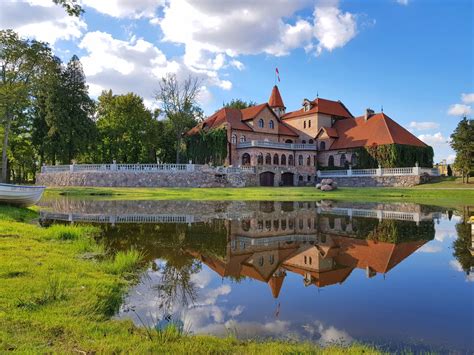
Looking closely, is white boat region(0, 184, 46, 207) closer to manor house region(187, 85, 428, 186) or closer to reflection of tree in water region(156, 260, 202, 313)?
reflection of tree in water region(156, 260, 202, 313)

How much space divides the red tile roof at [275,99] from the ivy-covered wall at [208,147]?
58.3 ft

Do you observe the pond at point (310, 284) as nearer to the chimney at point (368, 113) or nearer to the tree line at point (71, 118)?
the tree line at point (71, 118)

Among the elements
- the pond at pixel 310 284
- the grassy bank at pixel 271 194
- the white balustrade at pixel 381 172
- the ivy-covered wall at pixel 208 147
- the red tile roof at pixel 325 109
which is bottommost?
the pond at pixel 310 284

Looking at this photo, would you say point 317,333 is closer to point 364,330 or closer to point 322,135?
point 364,330

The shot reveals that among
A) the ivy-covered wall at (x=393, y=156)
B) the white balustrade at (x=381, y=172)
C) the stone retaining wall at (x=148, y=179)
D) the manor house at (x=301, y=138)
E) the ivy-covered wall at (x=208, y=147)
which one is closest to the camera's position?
the stone retaining wall at (x=148, y=179)

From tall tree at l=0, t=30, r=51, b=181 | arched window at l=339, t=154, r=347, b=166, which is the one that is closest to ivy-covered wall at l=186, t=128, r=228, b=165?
arched window at l=339, t=154, r=347, b=166

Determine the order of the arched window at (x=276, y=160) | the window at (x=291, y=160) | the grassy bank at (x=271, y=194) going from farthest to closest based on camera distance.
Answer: the window at (x=291, y=160) < the arched window at (x=276, y=160) < the grassy bank at (x=271, y=194)

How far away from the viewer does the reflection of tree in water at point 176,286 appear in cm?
592

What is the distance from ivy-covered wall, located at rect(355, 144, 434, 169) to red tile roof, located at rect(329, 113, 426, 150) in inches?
28.6

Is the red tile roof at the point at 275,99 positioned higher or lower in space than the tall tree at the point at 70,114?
higher

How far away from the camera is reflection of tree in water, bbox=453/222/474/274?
27.6 ft

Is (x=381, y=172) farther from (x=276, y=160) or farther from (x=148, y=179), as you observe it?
(x=148, y=179)

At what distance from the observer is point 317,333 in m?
4.78

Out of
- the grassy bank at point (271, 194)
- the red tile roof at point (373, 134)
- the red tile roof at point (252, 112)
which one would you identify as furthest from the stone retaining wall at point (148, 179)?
the red tile roof at point (373, 134)
